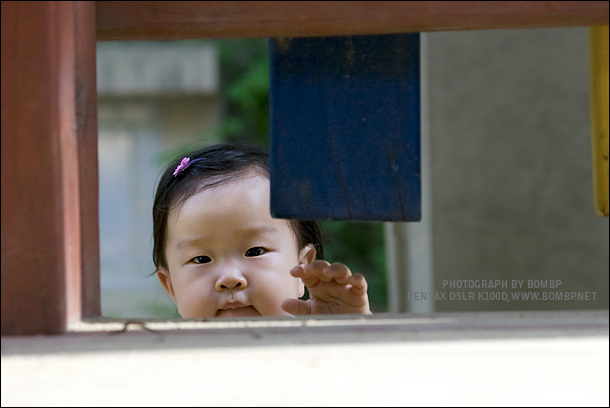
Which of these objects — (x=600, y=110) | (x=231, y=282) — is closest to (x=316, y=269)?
(x=231, y=282)

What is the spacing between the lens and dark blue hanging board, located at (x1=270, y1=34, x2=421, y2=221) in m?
1.11

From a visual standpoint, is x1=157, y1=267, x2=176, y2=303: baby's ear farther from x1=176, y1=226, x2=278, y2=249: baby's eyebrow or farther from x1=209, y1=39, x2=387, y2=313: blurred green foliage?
x1=209, y1=39, x2=387, y2=313: blurred green foliage

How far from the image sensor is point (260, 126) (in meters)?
7.40

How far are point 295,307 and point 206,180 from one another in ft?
1.98

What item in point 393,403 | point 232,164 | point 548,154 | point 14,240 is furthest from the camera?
point 548,154

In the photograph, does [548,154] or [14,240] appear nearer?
[14,240]

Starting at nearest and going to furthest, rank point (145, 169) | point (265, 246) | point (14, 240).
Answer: point (14, 240) < point (265, 246) < point (145, 169)

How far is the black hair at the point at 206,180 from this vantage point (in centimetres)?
229

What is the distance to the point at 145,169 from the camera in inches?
337

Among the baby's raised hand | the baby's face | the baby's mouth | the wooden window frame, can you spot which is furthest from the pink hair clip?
the wooden window frame

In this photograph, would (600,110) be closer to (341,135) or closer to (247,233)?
(341,135)

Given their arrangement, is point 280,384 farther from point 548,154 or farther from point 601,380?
point 548,154

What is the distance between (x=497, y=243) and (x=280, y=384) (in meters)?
3.47

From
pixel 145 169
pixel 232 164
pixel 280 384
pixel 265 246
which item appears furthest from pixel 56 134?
pixel 145 169
